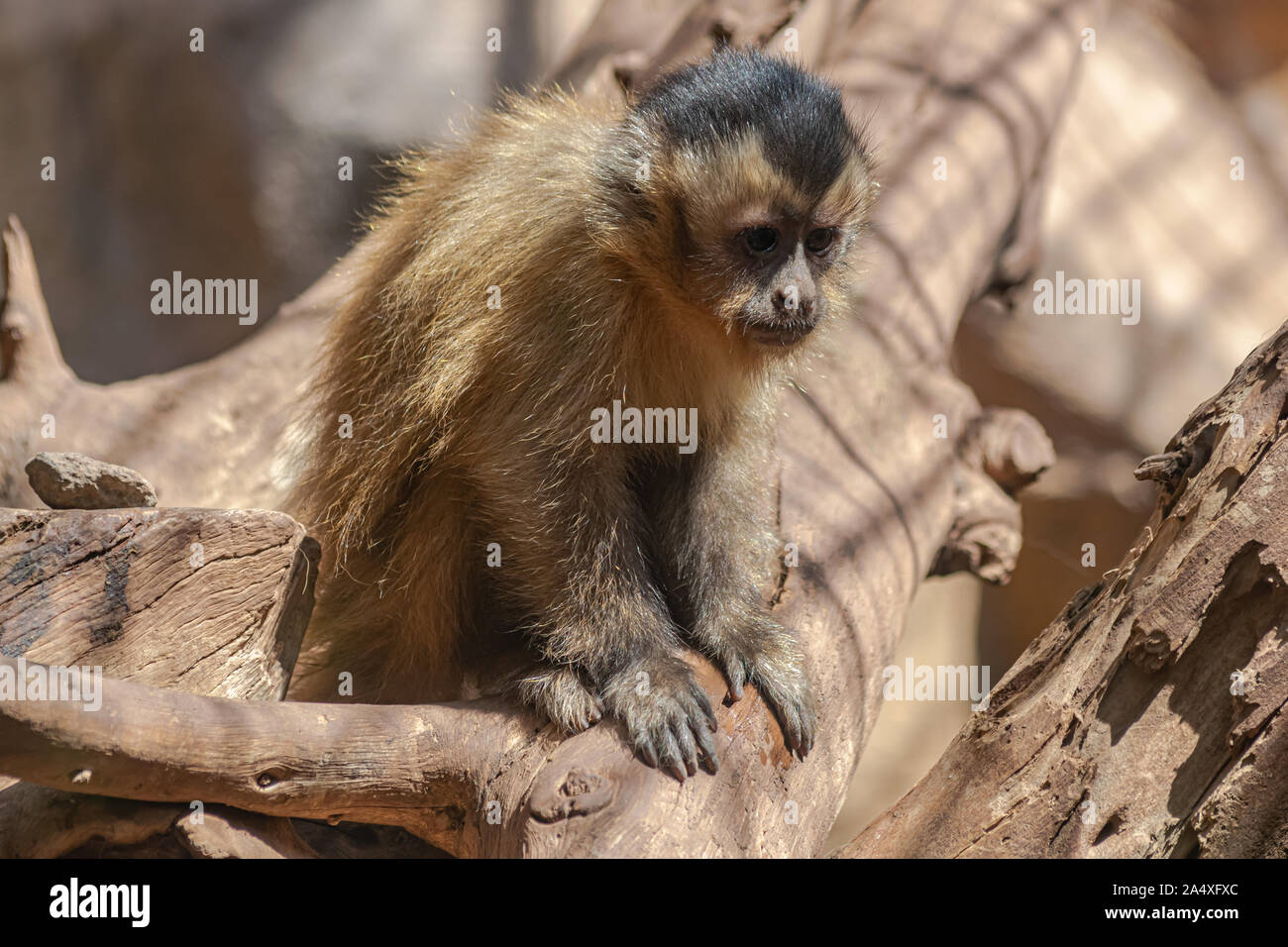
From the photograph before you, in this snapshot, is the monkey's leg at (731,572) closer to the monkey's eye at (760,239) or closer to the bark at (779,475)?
the bark at (779,475)

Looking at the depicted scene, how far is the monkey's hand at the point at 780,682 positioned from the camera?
381 centimetres

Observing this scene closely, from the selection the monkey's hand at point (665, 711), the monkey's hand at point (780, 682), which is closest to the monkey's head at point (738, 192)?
the monkey's hand at point (780, 682)

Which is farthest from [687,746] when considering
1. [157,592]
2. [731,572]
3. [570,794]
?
[157,592]

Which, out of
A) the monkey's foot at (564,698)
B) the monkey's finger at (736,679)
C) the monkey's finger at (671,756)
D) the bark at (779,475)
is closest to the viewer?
the bark at (779,475)

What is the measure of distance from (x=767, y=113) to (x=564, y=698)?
2054 millimetres

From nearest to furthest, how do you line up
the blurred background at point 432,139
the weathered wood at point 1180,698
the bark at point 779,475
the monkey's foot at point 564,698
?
the weathered wood at point 1180,698, the bark at point 779,475, the monkey's foot at point 564,698, the blurred background at point 432,139

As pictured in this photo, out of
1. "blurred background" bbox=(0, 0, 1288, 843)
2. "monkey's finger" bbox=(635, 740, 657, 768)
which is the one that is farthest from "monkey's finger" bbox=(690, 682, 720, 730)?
"blurred background" bbox=(0, 0, 1288, 843)

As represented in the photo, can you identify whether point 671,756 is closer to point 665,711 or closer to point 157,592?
point 665,711

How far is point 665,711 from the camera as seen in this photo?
3516 millimetres

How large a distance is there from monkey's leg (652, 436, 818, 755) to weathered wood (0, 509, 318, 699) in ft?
4.60

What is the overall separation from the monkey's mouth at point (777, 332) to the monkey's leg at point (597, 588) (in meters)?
0.65

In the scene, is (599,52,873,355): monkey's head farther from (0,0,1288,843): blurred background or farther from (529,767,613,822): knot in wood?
(0,0,1288,843): blurred background
